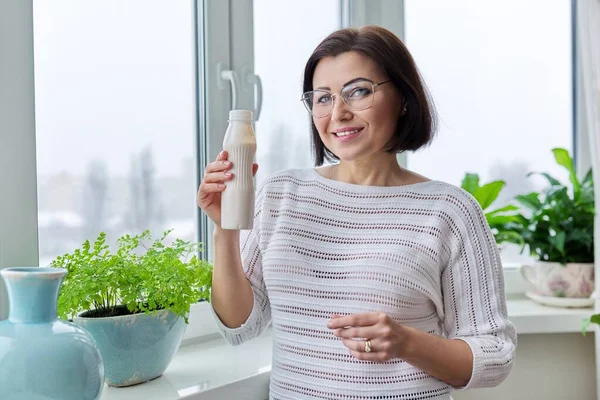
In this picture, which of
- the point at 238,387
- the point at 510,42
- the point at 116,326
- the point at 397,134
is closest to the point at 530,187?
the point at 510,42

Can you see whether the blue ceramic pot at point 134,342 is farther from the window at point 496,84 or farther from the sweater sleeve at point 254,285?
the window at point 496,84

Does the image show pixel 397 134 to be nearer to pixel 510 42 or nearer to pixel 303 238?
pixel 303 238

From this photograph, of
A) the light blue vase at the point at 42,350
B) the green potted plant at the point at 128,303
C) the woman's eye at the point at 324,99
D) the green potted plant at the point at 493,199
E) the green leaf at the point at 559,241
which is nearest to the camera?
the light blue vase at the point at 42,350

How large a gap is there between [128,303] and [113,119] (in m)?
0.49

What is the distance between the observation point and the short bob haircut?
1.29 m

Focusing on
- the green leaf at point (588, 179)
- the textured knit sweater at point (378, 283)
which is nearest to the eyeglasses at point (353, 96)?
the textured knit sweater at point (378, 283)

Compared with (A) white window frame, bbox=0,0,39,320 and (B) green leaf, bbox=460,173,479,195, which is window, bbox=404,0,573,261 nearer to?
(B) green leaf, bbox=460,173,479,195

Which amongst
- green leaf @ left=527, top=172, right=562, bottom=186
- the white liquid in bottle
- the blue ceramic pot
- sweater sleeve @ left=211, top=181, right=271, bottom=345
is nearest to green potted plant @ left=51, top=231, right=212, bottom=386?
the blue ceramic pot

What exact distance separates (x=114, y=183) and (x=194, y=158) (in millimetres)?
262

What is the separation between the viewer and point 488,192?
2.17m

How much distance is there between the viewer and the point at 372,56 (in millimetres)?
1282

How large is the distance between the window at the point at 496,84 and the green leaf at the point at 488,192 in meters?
0.18

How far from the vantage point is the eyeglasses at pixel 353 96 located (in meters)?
1.27

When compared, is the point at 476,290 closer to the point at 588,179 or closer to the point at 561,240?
the point at 561,240
